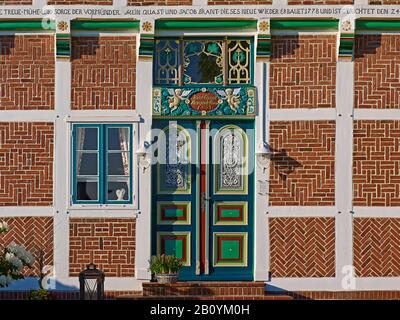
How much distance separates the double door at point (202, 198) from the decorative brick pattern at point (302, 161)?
1.33 feet

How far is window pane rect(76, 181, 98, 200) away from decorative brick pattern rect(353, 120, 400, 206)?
3.74 m

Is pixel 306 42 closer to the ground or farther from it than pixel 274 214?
farther from it

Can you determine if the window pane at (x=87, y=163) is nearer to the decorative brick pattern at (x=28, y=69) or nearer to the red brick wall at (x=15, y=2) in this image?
the decorative brick pattern at (x=28, y=69)

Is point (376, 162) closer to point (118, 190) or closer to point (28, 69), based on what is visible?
point (118, 190)

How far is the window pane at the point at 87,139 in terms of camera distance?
14914mm

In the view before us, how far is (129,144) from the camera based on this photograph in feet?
48.9

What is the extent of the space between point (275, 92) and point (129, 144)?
7.34 ft

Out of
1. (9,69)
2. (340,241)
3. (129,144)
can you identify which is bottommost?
(340,241)

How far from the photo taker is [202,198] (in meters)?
15.0

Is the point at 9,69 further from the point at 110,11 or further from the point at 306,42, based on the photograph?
the point at 306,42

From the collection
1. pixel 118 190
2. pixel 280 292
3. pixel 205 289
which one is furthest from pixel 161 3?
pixel 280 292

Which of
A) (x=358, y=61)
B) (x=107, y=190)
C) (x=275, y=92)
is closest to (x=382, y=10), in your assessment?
(x=358, y=61)

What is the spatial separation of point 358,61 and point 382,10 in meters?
0.80

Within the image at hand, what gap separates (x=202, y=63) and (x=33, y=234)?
3.48 metres
